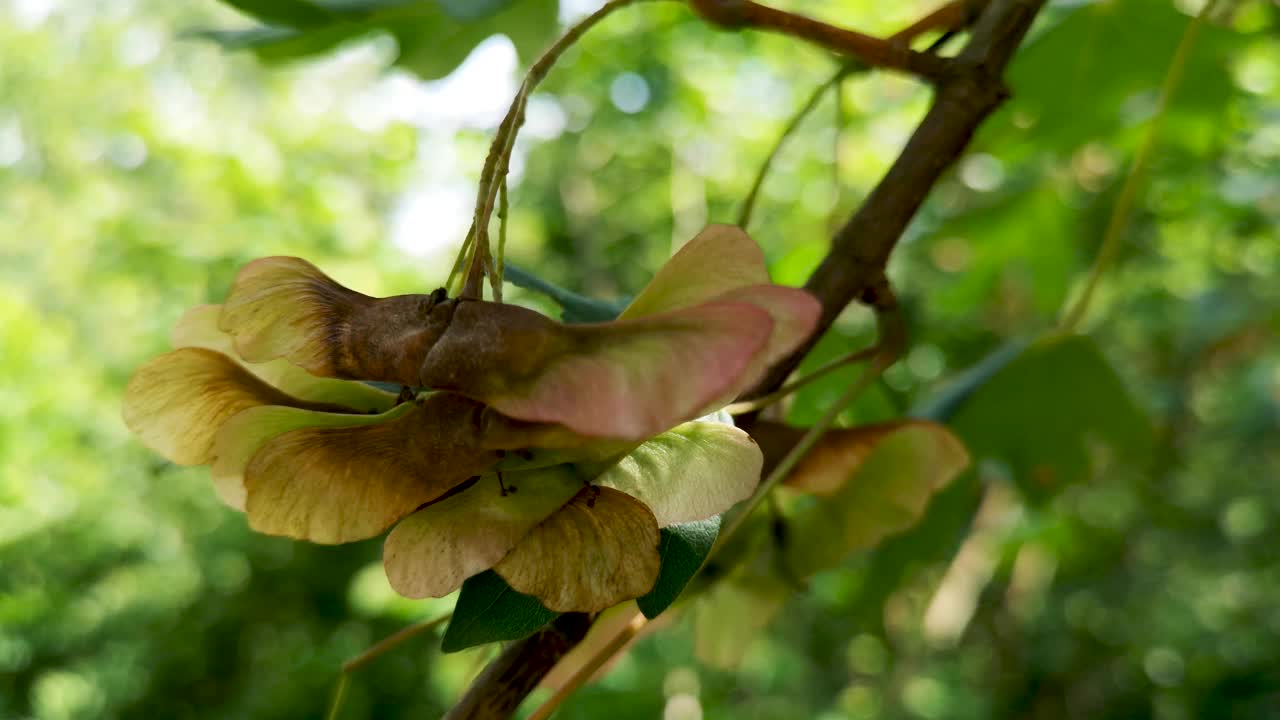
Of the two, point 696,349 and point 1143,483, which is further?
point 1143,483

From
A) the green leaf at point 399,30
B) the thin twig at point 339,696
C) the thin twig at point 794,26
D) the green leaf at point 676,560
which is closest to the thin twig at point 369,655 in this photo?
the thin twig at point 339,696

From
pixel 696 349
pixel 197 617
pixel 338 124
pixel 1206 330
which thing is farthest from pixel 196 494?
pixel 696 349

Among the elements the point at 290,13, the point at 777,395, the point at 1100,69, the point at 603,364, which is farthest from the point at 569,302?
the point at 1100,69

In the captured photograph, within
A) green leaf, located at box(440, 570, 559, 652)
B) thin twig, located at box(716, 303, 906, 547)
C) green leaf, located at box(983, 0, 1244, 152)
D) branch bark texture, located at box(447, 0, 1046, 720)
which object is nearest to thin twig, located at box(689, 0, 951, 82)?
branch bark texture, located at box(447, 0, 1046, 720)

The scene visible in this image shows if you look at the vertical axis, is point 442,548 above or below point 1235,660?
above

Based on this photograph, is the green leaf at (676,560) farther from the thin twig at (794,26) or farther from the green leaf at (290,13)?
the green leaf at (290,13)

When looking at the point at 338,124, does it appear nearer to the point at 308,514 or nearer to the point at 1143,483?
the point at 1143,483

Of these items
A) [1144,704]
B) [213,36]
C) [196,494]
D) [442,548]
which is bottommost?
[1144,704]
